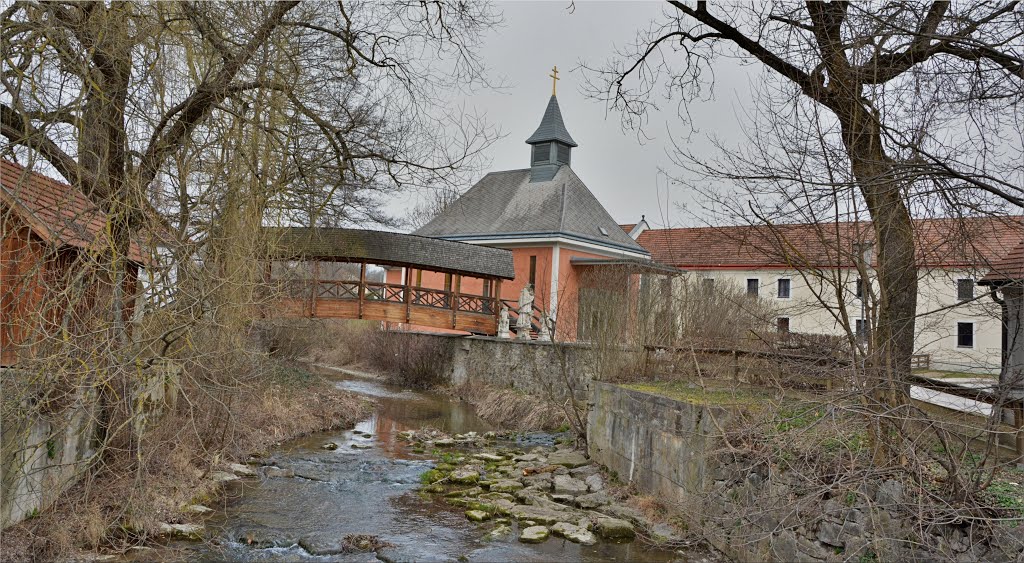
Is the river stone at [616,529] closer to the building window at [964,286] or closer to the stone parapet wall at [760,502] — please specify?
the stone parapet wall at [760,502]

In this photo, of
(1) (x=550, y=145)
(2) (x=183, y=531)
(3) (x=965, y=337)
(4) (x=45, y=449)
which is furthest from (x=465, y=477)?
→ (3) (x=965, y=337)

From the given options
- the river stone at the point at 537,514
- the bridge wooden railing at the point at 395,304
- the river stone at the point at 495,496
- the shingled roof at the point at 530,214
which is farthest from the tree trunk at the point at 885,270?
the shingled roof at the point at 530,214

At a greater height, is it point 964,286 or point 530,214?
point 530,214

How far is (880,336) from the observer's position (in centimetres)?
604

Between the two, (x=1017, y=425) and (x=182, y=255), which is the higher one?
(x=182, y=255)

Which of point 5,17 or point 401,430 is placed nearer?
point 5,17

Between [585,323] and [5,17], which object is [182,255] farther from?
[585,323]

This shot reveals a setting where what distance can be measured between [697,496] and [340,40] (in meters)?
6.82

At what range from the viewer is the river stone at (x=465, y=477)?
10234 millimetres

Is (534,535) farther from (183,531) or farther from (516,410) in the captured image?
(516,410)

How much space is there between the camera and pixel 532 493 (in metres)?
9.53

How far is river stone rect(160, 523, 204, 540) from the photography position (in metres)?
7.31

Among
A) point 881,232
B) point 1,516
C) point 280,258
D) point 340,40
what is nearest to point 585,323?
point 280,258

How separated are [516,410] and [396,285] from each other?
13.7ft
